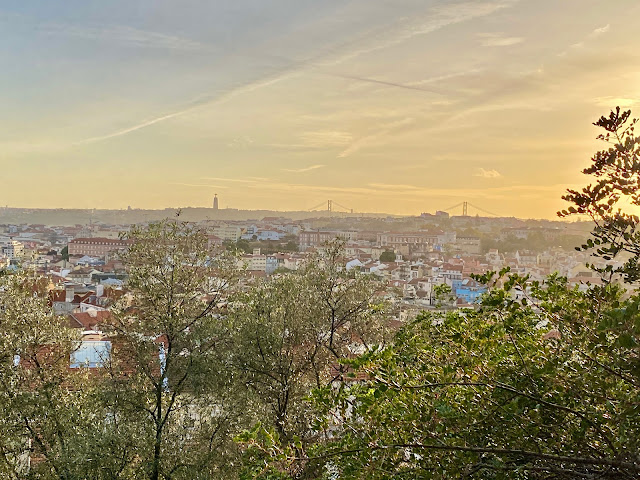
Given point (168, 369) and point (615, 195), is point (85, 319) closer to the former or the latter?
point (168, 369)

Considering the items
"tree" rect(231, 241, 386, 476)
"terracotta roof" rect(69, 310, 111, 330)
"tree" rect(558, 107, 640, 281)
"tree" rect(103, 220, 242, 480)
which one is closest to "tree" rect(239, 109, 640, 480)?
"tree" rect(558, 107, 640, 281)

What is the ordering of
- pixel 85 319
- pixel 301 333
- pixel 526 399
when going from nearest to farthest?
1. pixel 526 399
2. pixel 301 333
3. pixel 85 319

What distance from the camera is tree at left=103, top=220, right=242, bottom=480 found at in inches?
349

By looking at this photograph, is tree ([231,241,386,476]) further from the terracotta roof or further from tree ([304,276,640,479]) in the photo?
the terracotta roof

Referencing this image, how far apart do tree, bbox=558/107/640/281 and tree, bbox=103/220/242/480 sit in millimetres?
6999

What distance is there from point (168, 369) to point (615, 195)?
7782 millimetres

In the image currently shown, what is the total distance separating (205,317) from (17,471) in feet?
12.6

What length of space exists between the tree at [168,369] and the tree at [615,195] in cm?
700

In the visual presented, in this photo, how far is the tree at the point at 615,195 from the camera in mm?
3500

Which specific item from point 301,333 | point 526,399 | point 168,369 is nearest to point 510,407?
point 526,399

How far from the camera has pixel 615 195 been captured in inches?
146

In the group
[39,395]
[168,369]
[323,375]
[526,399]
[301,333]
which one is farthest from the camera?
[301,333]

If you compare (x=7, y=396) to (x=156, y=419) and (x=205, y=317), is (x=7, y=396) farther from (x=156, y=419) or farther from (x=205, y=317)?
(x=205, y=317)

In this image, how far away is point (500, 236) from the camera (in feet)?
362
